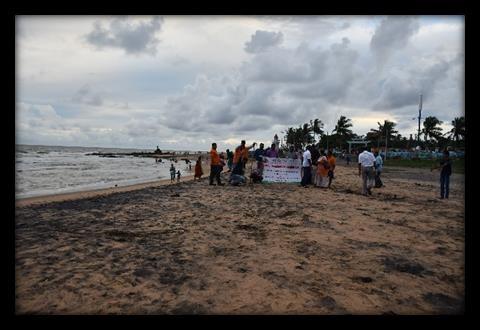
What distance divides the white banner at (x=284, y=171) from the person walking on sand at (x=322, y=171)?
1.28 m

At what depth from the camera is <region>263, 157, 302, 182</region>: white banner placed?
53.2 ft

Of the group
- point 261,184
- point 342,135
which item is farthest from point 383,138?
point 261,184

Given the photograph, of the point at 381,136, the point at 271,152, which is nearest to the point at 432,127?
the point at 381,136

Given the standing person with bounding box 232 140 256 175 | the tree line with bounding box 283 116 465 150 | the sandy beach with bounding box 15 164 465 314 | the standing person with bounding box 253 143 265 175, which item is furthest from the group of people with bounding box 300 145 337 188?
the tree line with bounding box 283 116 465 150

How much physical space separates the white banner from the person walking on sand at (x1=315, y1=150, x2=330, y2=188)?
1275 mm

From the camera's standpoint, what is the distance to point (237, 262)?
4695mm

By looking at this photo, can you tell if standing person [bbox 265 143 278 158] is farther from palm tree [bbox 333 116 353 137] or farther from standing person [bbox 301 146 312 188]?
palm tree [bbox 333 116 353 137]

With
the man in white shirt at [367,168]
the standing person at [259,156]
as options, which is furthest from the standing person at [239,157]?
the man in white shirt at [367,168]

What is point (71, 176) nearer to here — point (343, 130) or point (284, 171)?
point (284, 171)

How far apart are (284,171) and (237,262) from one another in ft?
38.7

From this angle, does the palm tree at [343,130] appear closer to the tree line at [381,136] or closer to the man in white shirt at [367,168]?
the tree line at [381,136]
